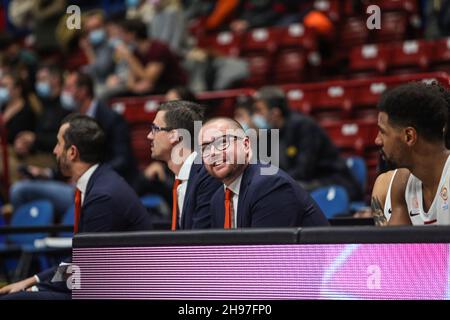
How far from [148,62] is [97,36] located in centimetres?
176

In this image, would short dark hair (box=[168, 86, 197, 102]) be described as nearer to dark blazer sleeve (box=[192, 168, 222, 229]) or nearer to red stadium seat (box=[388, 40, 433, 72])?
dark blazer sleeve (box=[192, 168, 222, 229])

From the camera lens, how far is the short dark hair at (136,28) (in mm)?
9156

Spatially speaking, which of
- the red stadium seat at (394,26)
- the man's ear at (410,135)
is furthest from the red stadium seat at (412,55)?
the man's ear at (410,135)

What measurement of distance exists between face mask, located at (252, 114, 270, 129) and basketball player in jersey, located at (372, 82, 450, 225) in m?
3.59

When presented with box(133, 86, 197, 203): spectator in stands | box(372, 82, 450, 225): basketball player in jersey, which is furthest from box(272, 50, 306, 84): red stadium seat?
box(372, 82, 450, 225): basketball player in jersey

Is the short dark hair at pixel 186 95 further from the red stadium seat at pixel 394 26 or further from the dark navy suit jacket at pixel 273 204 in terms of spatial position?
the red stadium seat at pixel 394 26

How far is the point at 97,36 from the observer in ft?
35.0

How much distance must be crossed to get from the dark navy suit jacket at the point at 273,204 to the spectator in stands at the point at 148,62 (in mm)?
4942

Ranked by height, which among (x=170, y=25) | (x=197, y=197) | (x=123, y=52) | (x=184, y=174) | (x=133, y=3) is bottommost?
(x=197, y=197)

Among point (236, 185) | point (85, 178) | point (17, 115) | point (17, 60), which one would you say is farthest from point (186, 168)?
point (17, 60)

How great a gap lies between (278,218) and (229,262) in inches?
28.8

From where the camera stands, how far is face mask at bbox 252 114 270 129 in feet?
24.2

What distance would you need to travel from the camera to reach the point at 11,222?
7.37 meters

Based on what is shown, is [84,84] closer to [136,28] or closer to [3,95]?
[136,28]
